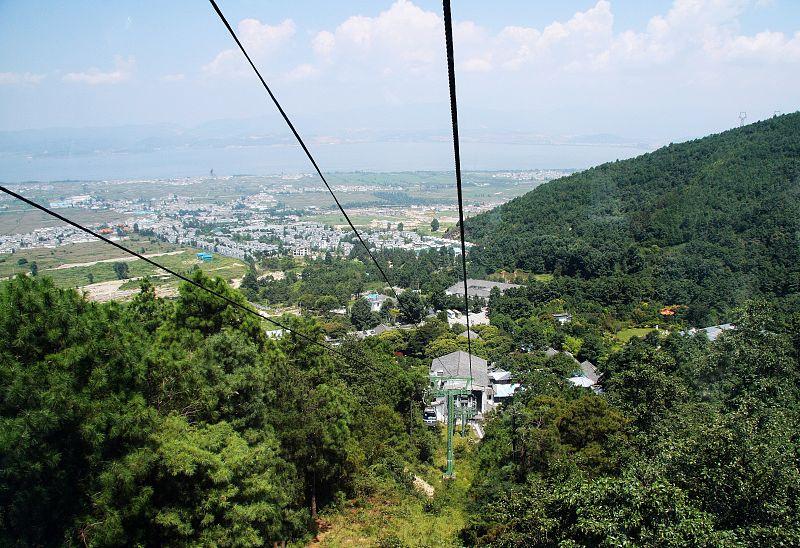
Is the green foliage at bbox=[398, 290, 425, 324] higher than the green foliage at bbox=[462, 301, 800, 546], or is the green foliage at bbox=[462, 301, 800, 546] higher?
the green foliage at bbox=[462, 301, 800, 546]

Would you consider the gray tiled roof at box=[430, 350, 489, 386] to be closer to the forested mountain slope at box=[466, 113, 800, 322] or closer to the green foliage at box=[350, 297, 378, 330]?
the green foliage at box=[350, 297, 378, 330]

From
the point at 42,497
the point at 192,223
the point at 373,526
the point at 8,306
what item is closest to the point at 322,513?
the point at 373,526

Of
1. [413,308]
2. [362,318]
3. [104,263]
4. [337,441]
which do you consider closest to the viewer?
[337,441]

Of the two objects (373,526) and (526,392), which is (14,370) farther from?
(526,392)

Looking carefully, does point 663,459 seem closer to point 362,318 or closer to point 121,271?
point 362,318

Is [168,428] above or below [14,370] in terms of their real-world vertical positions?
below

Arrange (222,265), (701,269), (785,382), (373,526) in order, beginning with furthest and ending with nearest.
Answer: (222,265) → (701,269) → (785,382) → (373,526)

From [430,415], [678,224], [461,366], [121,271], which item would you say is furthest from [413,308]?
[121,271]

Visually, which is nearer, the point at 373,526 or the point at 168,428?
the point at 168,428

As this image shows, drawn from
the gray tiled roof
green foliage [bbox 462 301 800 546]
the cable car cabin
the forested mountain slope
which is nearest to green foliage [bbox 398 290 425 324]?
the gray tiled roof
